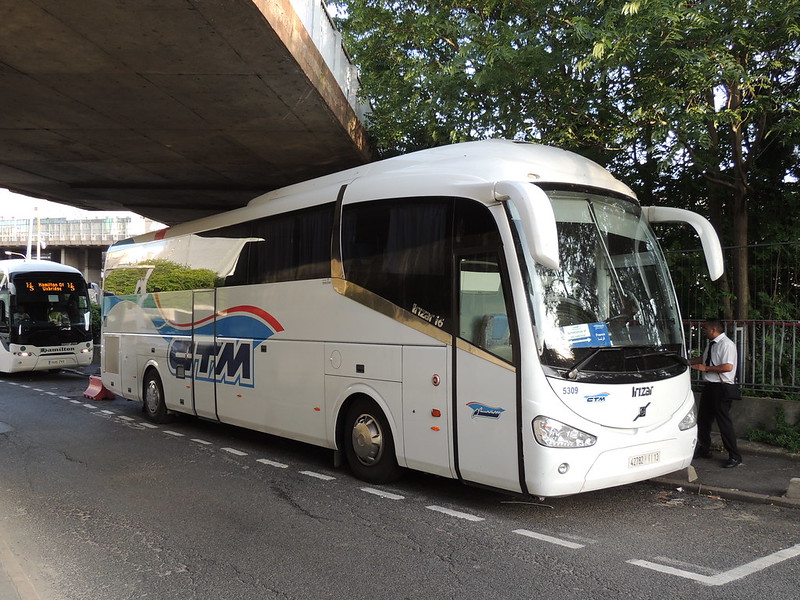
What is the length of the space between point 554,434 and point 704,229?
3.06 metres

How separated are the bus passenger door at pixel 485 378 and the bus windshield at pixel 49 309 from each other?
58.0 ft

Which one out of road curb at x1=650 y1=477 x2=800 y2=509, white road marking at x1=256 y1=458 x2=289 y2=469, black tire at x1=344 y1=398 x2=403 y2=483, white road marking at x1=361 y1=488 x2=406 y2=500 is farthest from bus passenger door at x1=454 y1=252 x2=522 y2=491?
white road marking at x1=256 y1=458 x2=289 y2=469

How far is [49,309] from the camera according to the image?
2072cm

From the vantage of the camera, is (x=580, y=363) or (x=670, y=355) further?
(x=670, y=355)

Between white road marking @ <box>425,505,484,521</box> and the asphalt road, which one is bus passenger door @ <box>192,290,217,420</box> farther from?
white road marking @ <box>425,505,484,521</box>

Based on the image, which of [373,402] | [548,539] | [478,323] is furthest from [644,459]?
[373,402]

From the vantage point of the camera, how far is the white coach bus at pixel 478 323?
229 inches

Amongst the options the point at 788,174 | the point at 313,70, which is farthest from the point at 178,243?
the point at 788,174

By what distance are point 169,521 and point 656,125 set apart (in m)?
7.72

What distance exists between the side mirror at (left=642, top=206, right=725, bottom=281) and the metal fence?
9.45ft

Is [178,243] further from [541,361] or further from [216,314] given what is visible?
[541,361]

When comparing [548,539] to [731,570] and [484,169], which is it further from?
[484,169]

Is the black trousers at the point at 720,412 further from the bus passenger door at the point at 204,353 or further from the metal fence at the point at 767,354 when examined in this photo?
the bus passenger door at the point at 204,353

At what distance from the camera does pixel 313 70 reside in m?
10.9
